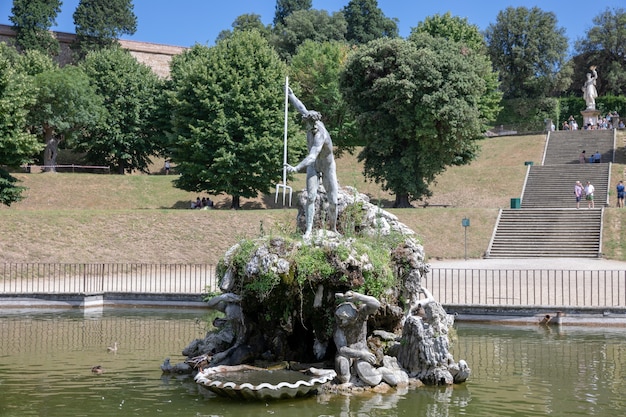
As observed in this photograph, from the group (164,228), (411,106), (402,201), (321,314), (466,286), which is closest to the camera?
(321,314)

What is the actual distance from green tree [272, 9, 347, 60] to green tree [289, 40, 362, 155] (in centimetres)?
1463

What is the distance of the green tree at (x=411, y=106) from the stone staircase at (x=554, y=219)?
6541 millimetres

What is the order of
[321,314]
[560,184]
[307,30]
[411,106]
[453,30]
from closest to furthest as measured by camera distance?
[321,314]
[411,106]
[560,184]
[453,30]
[307,30]

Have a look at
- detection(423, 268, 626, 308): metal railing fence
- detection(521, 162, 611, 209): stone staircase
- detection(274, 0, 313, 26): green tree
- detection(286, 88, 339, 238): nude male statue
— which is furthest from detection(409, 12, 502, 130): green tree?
detection(286, 88, 339, 238): nude male statue

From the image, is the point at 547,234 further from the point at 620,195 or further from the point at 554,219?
the point at 620,195

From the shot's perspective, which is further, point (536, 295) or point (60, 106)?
point (60, 106)

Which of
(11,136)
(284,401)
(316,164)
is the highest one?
(11,136)

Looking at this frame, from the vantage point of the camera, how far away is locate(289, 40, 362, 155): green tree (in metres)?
71.9

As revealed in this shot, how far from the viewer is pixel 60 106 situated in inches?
2569

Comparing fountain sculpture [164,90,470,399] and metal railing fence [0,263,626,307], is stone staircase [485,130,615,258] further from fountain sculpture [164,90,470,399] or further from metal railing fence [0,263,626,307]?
fountain sculpture [164,90,470,399]

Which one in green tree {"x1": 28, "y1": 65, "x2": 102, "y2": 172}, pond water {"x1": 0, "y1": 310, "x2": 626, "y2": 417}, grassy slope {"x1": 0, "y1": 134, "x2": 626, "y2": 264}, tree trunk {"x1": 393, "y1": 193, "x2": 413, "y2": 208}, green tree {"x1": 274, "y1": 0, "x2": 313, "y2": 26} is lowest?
pond water {"x1": 0, "y1": 310, "x2": 626, "y2": 417}

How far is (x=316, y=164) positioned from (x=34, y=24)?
71.3m

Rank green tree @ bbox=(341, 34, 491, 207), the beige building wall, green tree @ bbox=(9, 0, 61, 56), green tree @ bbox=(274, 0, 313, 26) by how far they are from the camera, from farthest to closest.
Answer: green tree @ bbox=(274, 0, 313, 26) < the beige building wall < green tree @ bbox=(9, 0, 61, 56) < green tree @ bbox=(341, 34, 491, 207)

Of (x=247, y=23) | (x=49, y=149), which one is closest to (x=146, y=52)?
(x=247, y=23)
